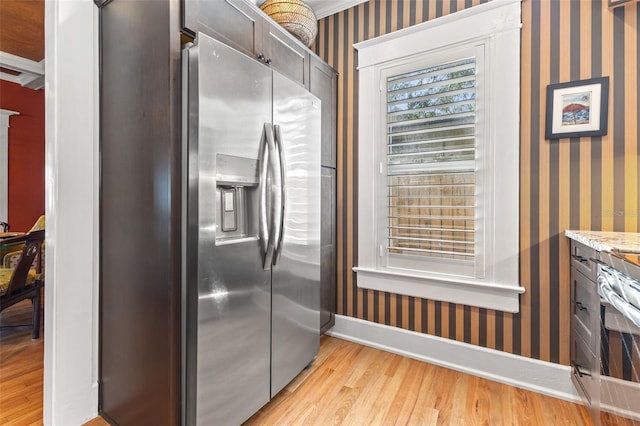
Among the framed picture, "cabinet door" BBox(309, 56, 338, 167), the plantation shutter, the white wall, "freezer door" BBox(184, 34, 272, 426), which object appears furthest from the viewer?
"cabinet door" BBox(309, 56, 338, 167)

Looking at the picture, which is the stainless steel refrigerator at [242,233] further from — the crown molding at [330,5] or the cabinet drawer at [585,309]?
the cabinet drawer at [585,309]

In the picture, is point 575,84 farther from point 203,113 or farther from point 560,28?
point 203,113

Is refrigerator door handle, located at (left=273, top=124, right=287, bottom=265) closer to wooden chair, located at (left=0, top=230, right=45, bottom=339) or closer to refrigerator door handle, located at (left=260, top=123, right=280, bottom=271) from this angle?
refrigerator door handle, located at (left=260, top=123, right=280, bottom=271)

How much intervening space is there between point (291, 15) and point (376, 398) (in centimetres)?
264

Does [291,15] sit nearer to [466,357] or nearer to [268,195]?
[268,195]

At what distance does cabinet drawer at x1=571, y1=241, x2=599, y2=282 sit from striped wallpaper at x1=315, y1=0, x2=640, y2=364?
12 centimetres

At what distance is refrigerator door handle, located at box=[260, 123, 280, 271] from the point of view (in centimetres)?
155

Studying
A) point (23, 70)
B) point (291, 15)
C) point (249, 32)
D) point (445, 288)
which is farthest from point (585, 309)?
point (23, 70)

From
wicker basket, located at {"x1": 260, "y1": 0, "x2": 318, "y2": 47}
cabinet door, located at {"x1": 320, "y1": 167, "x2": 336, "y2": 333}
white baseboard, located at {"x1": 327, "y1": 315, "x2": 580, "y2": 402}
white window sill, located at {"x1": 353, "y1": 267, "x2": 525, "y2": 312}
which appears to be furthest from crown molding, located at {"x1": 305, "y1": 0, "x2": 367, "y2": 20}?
white baseboard, located at {"x1": 327, "y1": 315, "x2": 580, "y2": 402}

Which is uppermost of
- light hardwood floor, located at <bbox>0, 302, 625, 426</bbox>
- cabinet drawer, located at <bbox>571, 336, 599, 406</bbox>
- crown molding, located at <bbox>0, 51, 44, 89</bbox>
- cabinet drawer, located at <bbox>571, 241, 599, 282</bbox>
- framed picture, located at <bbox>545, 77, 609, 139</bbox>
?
crown molding, located at <bbox>0, 51, 44, 89</bbox>


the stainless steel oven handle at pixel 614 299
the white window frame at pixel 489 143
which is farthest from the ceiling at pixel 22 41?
the stainless steel oven handle at pixel 614 299

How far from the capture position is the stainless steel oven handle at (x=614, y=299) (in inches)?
35.8

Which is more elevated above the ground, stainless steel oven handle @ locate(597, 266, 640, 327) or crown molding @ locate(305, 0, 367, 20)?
crown molding @ locate(305, 0, 367, 20)

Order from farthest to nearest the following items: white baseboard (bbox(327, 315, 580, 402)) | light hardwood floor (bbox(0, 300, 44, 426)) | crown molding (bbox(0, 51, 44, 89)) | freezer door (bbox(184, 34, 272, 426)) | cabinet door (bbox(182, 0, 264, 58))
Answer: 1. crown molding (bbox(0, 51, 44, 89))
2. white baseboard (bbox(327, 315, 580, 402))
3. light hardwood floor (bbox(0, 300, 44, 426))
4. cabinet door (bbox(182, 0, 264, 58))
5. freezer door (bbox(184, 34, 272, 426))
